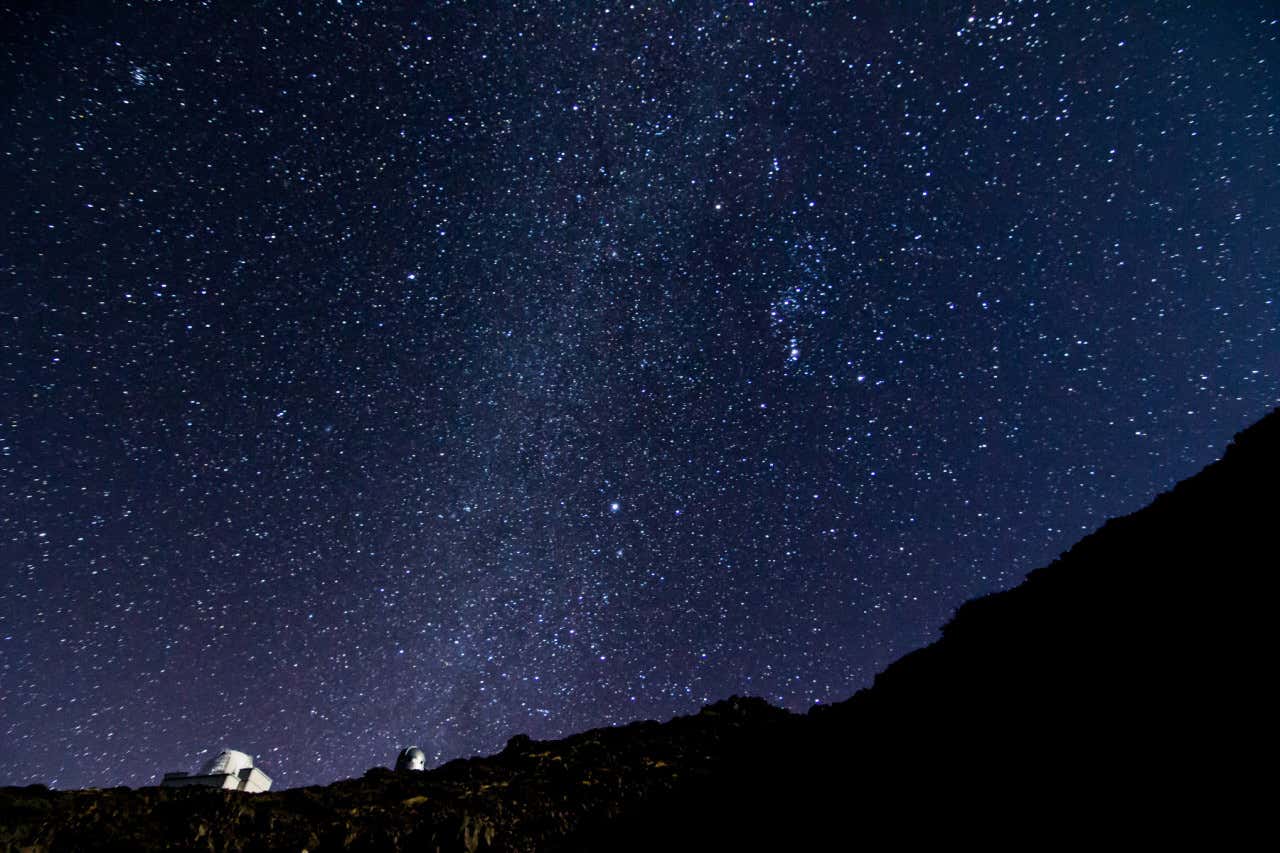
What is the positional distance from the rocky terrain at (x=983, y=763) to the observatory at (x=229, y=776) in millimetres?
15413

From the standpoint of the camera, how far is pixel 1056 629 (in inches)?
315

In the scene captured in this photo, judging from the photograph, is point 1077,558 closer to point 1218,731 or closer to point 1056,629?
point 1056,629

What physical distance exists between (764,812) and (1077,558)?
24.3 ft

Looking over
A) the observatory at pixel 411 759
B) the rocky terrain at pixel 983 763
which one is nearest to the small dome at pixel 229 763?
the observatory at pixel 411 759

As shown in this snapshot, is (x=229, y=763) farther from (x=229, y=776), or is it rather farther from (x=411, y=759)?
(x=411, y=759)

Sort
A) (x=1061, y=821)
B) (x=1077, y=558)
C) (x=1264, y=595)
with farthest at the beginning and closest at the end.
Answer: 1. (x=1077, y=558)
2. (x=1264, y=595)
3. (x=1061, y=821)

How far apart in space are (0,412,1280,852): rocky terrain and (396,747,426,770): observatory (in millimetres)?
9923

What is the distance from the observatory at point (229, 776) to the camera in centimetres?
2217

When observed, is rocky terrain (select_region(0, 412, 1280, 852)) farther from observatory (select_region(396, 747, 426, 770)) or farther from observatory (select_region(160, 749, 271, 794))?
observatory (select_region(160, 749, 271, 794))

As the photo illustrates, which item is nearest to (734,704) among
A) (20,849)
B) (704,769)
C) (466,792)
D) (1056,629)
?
(704,769)

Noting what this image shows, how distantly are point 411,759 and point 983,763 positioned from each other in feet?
72.0

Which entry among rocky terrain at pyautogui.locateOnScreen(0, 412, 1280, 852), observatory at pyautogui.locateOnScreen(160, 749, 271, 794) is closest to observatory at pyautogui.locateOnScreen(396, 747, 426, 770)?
observatory at pyautogui.locateOnScreen(160, 749, 271, 794)

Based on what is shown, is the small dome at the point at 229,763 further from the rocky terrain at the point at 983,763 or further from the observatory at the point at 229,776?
the rocky terrain at the point at 983,763

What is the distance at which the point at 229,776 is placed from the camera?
2262 centimetres
